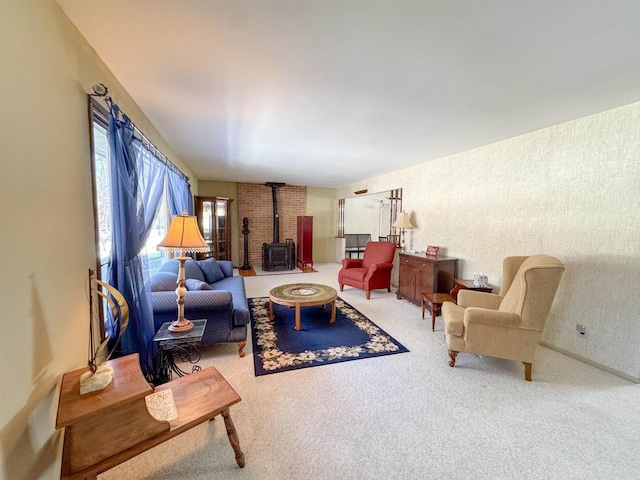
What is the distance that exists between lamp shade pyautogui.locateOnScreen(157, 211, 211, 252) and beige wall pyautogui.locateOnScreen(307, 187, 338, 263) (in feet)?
19.4

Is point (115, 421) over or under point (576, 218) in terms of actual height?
under

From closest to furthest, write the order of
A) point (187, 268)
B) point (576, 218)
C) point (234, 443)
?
point (234, 443), point (576, 218), point (187, 268)

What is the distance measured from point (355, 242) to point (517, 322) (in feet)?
21.0

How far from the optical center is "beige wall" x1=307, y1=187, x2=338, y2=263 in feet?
25.5

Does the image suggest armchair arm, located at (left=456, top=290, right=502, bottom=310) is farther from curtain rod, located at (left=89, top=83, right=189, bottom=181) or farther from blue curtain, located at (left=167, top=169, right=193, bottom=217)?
blue curtain, located at (left=167, top=169, right=193, bottom=217)

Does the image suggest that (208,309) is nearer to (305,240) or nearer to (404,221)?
(404,221)

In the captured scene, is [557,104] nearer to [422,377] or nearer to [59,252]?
[422,377]

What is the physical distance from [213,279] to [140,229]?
1897 mm

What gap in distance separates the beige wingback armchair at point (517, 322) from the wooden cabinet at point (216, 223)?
5.17 meters

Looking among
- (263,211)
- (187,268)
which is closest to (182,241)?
(187,268)

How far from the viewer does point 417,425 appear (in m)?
1.67

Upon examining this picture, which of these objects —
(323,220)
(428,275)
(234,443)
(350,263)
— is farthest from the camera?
(323,220)

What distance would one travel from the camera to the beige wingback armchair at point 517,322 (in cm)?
209

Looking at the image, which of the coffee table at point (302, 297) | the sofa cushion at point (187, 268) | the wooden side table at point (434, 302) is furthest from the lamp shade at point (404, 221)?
the sofa cushion at point (187, 268)
